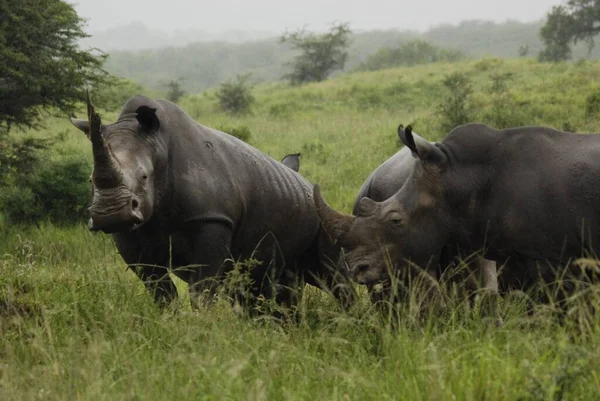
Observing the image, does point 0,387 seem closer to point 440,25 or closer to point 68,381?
point 68,381

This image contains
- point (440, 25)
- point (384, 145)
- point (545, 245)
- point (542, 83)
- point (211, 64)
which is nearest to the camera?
point (545, 245)

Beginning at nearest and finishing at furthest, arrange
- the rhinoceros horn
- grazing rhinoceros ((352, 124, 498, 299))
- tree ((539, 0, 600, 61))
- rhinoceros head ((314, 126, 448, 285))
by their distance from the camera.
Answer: the rhinoceros horn, rhinoceros head ((314, 126, 448, 285)), grazing rhinoceros ((352, 124, 498, 299)), tree ((539, 0, 600, 61))

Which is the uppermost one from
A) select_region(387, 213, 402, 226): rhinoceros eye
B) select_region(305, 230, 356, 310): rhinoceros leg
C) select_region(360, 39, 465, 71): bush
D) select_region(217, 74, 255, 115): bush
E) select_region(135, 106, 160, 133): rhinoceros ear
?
select_region(135, 106, 160, 133): rhinoceros ear

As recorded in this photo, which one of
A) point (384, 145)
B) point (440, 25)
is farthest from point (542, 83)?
point (440, 25)

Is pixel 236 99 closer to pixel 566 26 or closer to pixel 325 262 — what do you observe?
pixel 325 262

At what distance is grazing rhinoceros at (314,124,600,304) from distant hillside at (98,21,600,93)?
8218 centimetres

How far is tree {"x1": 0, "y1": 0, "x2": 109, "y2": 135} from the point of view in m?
9.55

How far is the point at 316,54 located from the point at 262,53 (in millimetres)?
80392

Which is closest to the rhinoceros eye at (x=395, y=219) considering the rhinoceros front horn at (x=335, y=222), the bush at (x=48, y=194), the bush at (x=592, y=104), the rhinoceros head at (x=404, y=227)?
the rhinoceros head at (x=404, y=227)

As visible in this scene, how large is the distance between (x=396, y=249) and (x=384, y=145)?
983 cm

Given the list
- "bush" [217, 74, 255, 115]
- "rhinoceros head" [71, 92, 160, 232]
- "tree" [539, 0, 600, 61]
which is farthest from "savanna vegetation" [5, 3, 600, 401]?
"tree" [539, 0, 600, 61]

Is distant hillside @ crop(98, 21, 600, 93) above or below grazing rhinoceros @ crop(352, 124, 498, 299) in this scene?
below

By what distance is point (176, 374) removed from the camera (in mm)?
3475

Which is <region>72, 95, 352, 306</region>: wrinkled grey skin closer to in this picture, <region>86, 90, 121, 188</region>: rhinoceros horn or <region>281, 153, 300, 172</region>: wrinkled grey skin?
<region>86, 90, 121, 188</region>: rhinoceros horn
